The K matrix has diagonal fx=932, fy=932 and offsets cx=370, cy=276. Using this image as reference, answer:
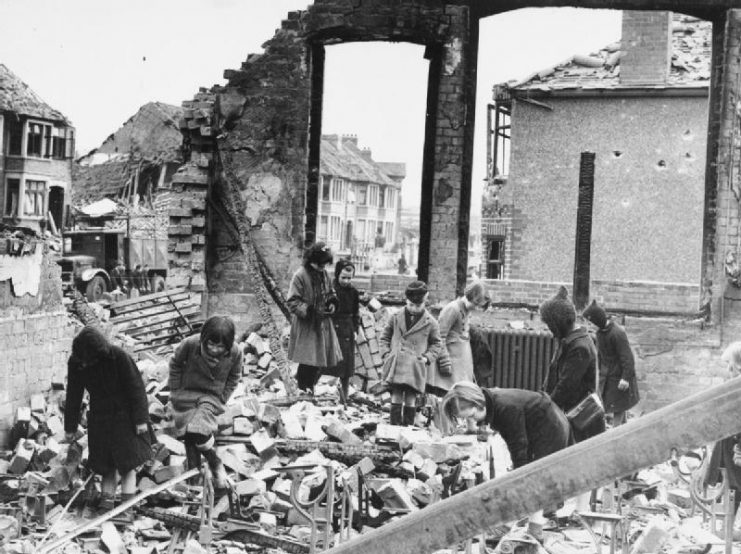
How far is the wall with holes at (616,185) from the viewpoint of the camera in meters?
21.8

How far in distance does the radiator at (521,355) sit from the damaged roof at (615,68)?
11.7m

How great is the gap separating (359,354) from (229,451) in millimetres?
4176

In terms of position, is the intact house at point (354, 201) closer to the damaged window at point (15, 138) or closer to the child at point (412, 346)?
the damaged window at point (15, 138)

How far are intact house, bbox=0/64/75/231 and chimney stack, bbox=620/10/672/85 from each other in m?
28.4

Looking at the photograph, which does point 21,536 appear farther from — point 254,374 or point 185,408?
point 254,374

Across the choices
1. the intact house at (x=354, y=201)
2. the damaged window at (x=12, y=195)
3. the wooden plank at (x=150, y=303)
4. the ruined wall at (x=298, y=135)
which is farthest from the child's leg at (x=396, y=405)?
the intact house at (x=354, y=201)

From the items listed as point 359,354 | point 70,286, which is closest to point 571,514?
point 359,354

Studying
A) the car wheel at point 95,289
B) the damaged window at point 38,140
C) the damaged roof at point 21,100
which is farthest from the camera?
the damaged window at point 38,140

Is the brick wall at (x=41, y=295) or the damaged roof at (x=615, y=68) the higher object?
the damaged roof at (x=615, y=68)

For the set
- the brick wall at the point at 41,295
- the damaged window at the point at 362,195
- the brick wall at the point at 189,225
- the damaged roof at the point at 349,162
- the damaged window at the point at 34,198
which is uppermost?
the damaged roof at the point at 349,162

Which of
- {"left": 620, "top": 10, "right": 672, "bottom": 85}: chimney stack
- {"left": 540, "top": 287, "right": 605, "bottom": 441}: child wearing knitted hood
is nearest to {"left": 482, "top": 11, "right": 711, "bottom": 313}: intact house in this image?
{"left": 620, "top": 10, "right": 672, "bottom": 85}: chimney stack

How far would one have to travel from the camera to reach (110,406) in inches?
248

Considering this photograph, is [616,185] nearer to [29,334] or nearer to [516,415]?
[29,334]

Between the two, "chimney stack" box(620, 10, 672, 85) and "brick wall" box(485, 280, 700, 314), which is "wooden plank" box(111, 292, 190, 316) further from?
"chimney stack" box(620, 10, 672, 85)
